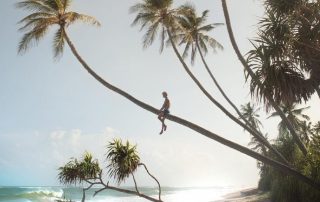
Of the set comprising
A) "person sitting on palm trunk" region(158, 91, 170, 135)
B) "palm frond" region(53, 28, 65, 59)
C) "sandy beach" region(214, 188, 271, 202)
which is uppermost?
"palm frond" region(53, 28, 65, 59)

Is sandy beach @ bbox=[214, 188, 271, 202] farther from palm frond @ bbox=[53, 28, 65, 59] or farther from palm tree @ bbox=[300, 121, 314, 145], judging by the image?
palm frond @ bbox=[53, 28, 65, 59]

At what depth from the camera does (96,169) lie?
15820 millimetres

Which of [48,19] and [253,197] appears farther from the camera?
[253,197]

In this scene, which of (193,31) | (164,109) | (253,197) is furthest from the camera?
(253,197)

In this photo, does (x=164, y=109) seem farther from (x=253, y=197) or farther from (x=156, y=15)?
(x=253, y=197)

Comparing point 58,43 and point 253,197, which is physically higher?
point 58,43

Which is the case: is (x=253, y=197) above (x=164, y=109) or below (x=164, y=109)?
below

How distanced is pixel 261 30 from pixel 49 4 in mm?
10364

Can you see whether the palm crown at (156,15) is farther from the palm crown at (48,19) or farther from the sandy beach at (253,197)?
the sandy beach at (253,197)

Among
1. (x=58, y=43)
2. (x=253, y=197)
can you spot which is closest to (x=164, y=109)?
(x=58, y=43)

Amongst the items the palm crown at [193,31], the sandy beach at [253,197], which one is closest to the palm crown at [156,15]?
the palm crown at [193,31]

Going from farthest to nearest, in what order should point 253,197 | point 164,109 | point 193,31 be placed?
1. point 253,197
2. point 193,31
3. point 164,109

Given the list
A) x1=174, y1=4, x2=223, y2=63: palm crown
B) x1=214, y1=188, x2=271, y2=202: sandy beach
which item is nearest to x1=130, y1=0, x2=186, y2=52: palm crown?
x1=174, y1=4, x2=223, y2=63: palm crown

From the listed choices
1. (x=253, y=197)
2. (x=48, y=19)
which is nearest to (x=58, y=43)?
(x=48, y=19)
